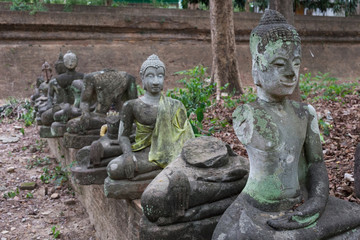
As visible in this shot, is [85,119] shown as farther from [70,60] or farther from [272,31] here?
[272,31]

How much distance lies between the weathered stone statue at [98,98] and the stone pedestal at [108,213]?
2.03 ft

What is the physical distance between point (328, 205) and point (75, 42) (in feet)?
29.1

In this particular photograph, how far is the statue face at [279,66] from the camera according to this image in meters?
1.70

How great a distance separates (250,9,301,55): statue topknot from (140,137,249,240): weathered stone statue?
31.2 inches

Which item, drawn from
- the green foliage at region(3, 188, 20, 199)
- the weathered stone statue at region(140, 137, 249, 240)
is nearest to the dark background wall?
the green foliage at region(3, 188, 20, 199)

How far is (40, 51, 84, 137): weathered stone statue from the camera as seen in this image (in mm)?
4918

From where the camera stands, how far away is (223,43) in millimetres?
6328

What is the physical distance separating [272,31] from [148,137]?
1550mm

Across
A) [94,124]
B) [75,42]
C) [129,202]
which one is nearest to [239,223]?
[129,202]

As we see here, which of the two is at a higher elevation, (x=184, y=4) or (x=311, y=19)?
(x=184, y=4)

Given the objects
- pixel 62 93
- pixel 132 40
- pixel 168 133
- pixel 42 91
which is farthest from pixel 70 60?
pixel 132 40

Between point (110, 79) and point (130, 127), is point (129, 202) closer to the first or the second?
point (130, 127)

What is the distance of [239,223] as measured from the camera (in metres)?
1.67

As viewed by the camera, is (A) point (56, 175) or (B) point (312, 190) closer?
(B) point (312, 190)
